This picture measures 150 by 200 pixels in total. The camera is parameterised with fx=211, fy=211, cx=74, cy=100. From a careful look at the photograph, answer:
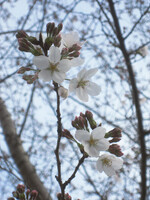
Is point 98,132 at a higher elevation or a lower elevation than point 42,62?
lower

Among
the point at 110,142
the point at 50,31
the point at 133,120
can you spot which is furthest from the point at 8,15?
the point at 110,142

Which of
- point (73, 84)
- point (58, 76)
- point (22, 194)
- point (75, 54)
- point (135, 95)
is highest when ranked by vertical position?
point (135, 95)

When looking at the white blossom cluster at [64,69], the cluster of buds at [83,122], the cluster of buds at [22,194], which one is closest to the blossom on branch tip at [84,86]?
the white blossom cluster at [64,69]

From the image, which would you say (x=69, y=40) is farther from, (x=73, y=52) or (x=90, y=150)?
(x=90, y=150)

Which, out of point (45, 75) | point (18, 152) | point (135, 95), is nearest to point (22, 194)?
point (45, 75)

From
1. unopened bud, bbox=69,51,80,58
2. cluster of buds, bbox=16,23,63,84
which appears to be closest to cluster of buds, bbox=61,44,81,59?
unopened bud, bbox=69,51,80,58

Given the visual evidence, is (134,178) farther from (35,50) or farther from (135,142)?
(35,50)

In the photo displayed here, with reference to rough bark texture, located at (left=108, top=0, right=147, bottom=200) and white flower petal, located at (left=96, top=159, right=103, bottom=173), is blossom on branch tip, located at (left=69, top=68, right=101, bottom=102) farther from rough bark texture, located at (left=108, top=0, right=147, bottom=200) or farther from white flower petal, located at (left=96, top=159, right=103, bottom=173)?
rough bark texture, located at (left=108, top=0, right=147, bottom=200)
